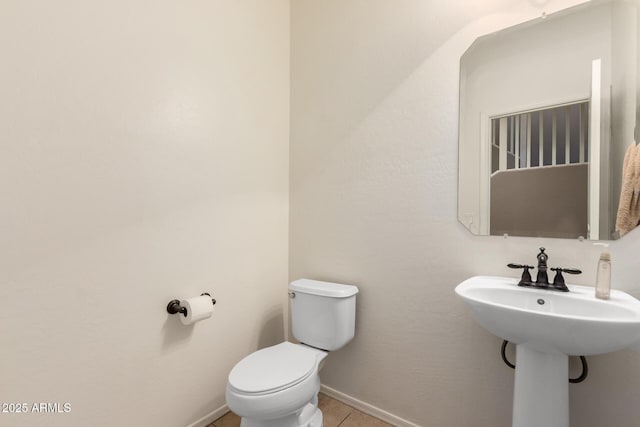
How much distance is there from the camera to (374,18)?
161cm

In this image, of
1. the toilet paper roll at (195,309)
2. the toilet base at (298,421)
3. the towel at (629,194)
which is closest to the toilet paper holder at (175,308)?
the toilet paper roll at (195,309)

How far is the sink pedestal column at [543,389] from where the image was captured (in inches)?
38.9

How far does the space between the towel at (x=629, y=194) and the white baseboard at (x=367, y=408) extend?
1290mm

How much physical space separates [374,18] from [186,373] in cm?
213

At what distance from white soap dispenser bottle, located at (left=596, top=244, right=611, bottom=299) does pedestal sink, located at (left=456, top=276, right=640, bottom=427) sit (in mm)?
28

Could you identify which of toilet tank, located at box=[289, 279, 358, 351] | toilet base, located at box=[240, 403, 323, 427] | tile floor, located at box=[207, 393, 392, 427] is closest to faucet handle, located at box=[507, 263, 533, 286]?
toilet tank, located at box=[289, 279, 358, 351]

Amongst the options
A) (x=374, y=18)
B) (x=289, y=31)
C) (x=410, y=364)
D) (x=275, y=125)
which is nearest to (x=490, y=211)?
(x=410, y=364)

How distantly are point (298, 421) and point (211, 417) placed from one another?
54 centimetres

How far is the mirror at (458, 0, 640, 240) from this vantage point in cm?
107

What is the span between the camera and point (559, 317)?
32.7 inches

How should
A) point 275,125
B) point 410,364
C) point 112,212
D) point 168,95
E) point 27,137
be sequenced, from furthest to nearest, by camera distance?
point 275,125 → point 410,364 → point 168,95 → point 112,212 → point 27,137

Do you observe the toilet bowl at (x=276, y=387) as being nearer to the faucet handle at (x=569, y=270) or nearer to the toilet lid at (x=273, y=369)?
the toilet lid at (x=273, y=369)

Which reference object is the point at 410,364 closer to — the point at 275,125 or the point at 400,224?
the point at 400,224

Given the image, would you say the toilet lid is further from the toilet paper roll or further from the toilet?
the toilet paper roll
